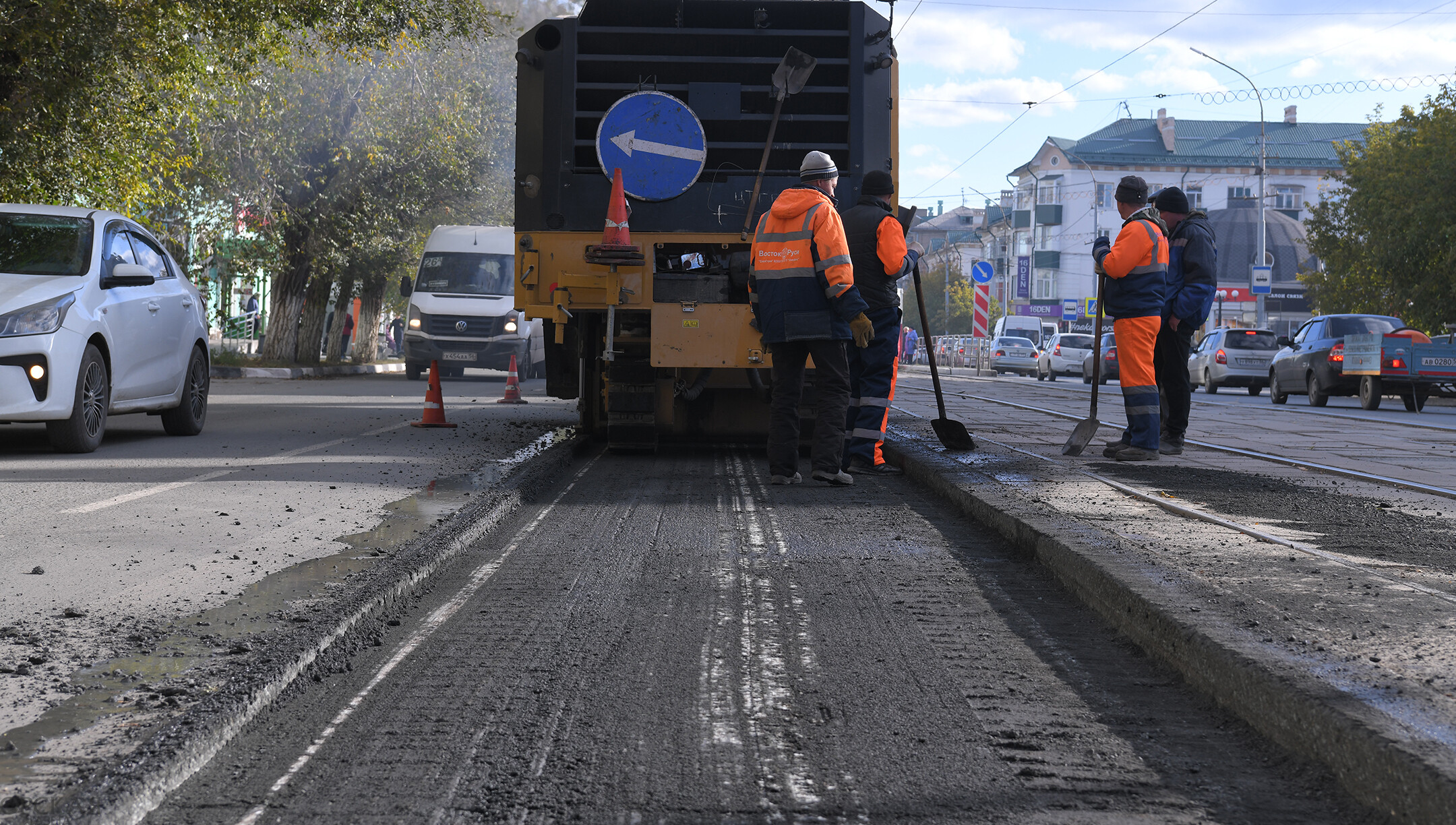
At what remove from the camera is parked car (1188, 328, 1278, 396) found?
2983 cm

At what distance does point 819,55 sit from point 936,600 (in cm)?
599

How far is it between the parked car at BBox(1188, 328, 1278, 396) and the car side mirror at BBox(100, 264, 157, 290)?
24.5m

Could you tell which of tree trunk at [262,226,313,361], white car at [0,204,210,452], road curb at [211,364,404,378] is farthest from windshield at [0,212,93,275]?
tree trunk at [262,226,313,361]

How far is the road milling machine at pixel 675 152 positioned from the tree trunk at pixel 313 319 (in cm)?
2351

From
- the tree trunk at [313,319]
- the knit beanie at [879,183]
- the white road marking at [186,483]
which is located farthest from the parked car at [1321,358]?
the tree trunk at [313,319]

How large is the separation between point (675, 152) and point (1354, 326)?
1731 cm

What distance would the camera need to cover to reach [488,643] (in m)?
4.29

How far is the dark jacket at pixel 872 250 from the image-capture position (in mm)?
8875

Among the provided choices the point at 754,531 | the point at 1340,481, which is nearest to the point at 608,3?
the point at 754,531

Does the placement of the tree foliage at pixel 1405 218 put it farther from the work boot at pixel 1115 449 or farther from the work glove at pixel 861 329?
the work glove at pixel 861 329

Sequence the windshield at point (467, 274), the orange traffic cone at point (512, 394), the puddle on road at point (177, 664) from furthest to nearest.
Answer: the windshield at point (467, 274) < the orange traffic cone at point (512, 394) < the puddle on road at point (177, 664)

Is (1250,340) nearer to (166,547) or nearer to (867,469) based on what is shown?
(867,469)

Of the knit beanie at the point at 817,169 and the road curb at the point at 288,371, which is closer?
the knit beanie at the point at 817,169

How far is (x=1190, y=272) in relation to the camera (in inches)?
396
